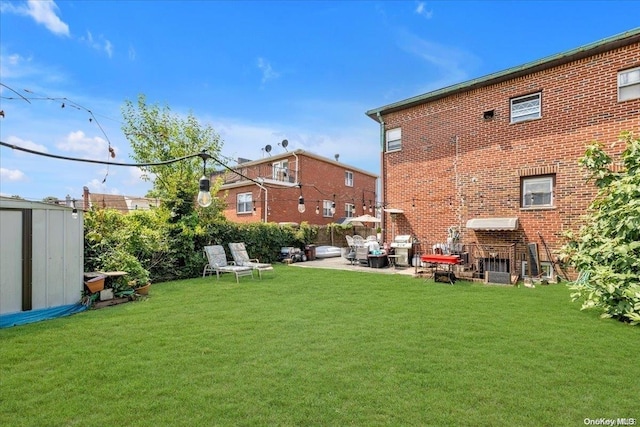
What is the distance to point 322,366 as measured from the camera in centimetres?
349

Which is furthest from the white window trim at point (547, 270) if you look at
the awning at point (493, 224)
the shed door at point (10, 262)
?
the shed door at point (10, 262)

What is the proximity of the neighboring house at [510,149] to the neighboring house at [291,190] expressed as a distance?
8300mm

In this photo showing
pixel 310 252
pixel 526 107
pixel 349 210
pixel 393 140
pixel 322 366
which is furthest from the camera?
pixel 349 210

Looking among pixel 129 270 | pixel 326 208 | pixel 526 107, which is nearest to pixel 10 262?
pixel 129 270

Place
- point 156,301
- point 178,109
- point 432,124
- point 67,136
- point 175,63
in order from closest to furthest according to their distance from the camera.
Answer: point 67,136, point 156,301, point 175,63, point 432,124, point 178,109

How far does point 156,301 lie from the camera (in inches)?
271

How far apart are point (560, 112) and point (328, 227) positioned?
12656 mm

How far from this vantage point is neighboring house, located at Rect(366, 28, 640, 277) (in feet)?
28.5

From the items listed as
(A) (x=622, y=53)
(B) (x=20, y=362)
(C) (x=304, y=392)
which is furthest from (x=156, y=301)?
(A) (x=622, y=53)

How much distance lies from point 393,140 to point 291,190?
10057 mm

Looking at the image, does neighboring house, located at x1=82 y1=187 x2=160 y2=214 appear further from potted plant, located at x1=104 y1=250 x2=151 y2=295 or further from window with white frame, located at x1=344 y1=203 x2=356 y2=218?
window with white frame, located at x1=344 y1=203 x2=356 y2=218

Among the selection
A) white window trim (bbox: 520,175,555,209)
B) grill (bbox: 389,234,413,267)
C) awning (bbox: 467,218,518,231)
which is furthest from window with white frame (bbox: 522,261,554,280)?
grill (bbox: 389,234,413,267)

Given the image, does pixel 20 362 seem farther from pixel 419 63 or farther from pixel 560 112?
pixel 419 63

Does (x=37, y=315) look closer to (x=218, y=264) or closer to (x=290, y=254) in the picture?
(x=218, y=264)
